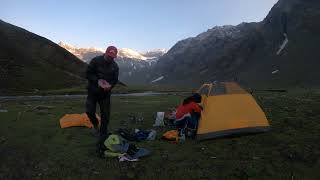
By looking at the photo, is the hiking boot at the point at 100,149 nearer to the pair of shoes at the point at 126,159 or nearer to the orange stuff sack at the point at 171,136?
the pair of shoes at the point at 126,159

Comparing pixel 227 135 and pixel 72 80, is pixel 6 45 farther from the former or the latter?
pixel 227 135

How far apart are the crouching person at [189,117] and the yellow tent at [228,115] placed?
1.20ft

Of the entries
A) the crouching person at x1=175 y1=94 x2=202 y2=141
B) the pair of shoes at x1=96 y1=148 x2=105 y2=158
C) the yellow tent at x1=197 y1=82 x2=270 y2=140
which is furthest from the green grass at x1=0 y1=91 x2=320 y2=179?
the crouching person at x1=175 y1=94 x2=202 y2=141

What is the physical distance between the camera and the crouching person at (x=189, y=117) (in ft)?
61.5

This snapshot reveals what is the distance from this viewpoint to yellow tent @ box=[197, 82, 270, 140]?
59.9ft

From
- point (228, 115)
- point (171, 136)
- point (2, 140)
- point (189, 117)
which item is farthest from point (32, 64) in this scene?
point (228, 115)

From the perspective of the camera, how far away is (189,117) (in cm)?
1936

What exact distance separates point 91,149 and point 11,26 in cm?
12918

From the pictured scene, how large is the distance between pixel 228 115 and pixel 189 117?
5.37 feet

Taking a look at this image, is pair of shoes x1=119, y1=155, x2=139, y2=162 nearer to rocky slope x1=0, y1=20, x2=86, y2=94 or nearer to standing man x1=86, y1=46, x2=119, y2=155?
standing man x1=86, y1=46, x2=119, y2=155

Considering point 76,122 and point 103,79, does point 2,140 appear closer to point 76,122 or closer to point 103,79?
point 76,122

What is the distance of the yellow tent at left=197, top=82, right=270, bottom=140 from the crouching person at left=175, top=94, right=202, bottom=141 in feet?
1.20

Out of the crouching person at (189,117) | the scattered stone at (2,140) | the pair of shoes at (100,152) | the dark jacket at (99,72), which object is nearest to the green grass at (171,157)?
the scattered stone at (2,140)

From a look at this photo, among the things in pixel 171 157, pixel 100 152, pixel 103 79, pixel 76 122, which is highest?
pixel 103 79
